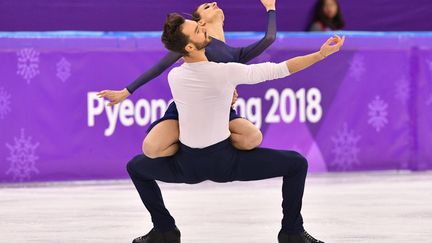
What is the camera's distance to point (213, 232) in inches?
253

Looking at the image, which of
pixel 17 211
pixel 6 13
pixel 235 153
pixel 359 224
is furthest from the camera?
pixel 6 13

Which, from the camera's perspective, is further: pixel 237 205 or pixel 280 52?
pixel 280 52

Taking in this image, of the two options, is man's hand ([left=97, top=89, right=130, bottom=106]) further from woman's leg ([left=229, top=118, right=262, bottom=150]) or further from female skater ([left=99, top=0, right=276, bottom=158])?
woman's leg ([left=229, top=118, right=262, bottom=150])

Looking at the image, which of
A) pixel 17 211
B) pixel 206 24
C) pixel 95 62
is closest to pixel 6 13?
pixel 95 62

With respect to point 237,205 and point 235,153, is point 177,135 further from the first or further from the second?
point 237,205

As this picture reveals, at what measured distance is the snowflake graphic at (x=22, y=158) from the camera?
912 cm

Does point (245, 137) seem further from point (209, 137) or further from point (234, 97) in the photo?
point (234, 97)

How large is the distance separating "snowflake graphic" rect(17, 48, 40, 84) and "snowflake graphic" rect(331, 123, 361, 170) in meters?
2.66

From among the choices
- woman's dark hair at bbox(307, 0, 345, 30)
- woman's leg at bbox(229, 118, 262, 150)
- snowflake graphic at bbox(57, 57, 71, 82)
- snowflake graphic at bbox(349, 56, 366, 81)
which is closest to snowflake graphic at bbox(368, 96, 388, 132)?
snowflake graphic at bbox(349, 56, 366, 81)

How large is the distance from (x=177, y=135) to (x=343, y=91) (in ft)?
15.3

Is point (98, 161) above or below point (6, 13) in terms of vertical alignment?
below

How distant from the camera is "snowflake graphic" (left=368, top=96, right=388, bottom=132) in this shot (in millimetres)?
10070

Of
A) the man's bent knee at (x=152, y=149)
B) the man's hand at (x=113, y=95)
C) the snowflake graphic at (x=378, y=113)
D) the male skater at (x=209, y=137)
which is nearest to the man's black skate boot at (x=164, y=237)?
the male skater at (x=209, y=137)

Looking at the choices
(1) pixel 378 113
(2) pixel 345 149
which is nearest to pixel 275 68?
(2) pixel 345 149
